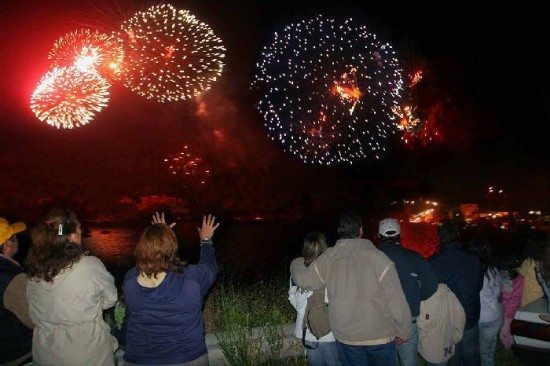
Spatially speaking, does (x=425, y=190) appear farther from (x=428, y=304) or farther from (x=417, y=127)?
(x=428, y=304)

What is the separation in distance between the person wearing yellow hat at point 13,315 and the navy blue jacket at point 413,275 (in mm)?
3091

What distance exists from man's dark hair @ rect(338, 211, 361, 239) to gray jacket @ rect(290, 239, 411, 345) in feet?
0.24

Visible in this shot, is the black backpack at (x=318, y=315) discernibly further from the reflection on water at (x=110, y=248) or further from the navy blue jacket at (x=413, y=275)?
the reflection on water at (x=110, y=248)

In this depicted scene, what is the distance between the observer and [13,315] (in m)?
3.77

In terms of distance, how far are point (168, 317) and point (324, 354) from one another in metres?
1.70

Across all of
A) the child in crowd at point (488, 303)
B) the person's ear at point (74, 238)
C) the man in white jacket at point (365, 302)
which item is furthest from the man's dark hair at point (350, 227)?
the person's ear at point (74, 238)

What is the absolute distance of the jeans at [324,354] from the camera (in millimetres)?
4434

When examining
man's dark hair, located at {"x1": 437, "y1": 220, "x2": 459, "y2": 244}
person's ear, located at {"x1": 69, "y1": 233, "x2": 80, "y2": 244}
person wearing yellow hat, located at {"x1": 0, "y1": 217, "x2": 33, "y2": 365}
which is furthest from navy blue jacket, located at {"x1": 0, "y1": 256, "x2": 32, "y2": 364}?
man's dark hair, located at {"x1": 437, "y1": 220, "x2": 459, "y2": 244}

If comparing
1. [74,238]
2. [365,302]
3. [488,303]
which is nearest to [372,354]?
[365,302]

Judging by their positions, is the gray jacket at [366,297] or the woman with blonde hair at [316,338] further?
the woman with blonde hair at [316,338]

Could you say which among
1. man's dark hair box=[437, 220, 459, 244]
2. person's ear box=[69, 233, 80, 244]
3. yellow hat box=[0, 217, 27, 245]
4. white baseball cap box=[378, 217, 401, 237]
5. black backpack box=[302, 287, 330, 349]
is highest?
yellow hat box=[0, 217, 27, 245]

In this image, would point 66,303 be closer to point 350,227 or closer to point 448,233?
point 350,227

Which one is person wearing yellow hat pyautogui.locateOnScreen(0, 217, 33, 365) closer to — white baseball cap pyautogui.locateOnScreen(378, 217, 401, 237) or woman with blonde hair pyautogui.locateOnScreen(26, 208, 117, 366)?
woman with blonde hair pyautogui.locateOnScreen(26, 208, 117, 366)

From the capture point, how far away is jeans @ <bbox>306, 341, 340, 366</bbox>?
4.43 meters
